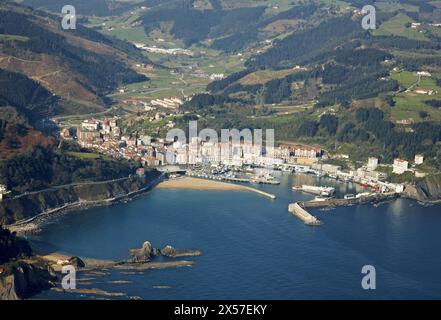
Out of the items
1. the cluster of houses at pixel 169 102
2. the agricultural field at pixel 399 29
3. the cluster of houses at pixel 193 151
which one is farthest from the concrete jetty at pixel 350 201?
the agricultural field at pixel 399 29

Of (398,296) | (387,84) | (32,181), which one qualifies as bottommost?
(398,296)

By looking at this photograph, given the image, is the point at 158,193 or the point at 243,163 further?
the point at 243,163

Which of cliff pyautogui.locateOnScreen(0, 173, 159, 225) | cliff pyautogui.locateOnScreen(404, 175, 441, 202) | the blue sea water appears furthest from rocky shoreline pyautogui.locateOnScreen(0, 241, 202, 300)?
cliff pyautogui.locateOnScreen(404, 175, 441, 202)

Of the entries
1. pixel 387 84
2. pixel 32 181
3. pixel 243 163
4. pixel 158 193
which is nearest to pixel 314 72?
pixel 387 84

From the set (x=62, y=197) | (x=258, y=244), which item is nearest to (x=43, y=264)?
(x=258, y=244)

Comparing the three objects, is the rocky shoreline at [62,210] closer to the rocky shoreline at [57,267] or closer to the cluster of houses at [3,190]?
the cluster of houses at [3,190]

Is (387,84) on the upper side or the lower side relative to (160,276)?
upper

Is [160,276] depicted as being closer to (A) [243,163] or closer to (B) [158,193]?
(B) [158,193]

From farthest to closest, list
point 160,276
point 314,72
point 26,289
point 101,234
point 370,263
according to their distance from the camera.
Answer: point 314,72 < point 101,234 < point 370,263 < point 160,276 < point 26,289
